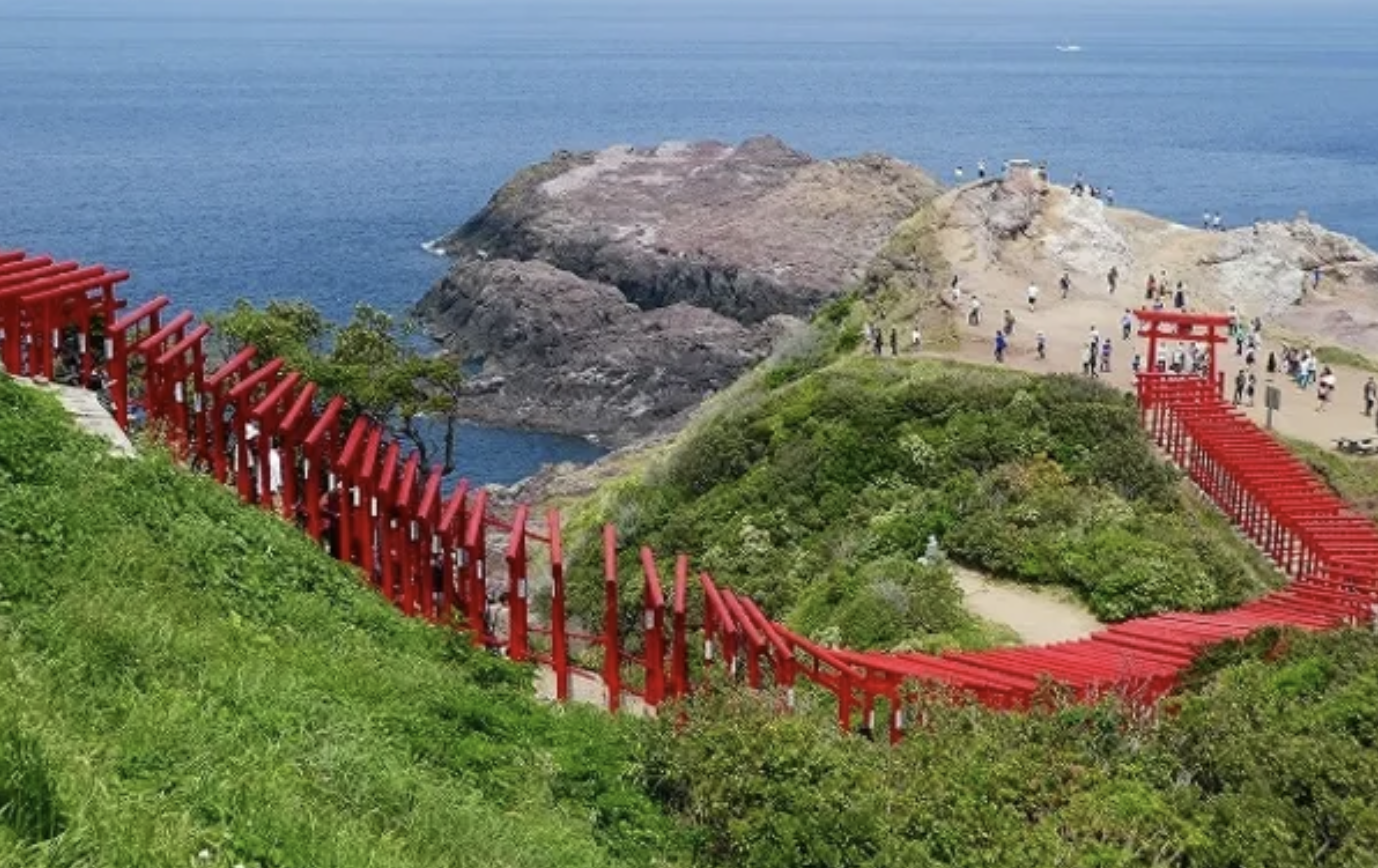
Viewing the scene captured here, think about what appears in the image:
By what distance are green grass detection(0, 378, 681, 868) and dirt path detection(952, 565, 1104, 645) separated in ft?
32.1

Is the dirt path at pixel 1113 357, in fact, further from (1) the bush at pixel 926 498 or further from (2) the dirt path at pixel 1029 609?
(2) the dirt path at pixel 1029 609

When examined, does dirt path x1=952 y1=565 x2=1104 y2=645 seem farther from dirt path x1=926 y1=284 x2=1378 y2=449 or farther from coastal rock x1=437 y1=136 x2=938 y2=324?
coastal rock x1=437 y1=136 x2=938 y2=324

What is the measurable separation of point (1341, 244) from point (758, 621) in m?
50.2

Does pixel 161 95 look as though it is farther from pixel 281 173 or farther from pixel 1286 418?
pixel 1286 418

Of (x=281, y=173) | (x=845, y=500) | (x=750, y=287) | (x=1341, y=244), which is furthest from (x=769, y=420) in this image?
(x=281, y=173)

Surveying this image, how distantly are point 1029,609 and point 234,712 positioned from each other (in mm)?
16967

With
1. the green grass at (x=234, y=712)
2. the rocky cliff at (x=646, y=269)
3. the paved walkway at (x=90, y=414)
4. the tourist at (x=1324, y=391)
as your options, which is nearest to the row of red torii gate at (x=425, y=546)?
the paved walkway at (x=90, y=414)

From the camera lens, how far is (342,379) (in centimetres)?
3194

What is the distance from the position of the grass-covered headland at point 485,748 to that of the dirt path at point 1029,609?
27.2 feet

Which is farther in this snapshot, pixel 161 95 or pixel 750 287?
pixel 161 95


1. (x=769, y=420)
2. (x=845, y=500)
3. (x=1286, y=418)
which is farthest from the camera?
(x=1286, y=418)

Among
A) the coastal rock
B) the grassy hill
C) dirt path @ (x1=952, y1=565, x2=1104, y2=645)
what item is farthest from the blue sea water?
dirt path @ (x1=952, y1=565, x2=1104, y2=645)

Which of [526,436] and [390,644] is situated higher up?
[390,644]

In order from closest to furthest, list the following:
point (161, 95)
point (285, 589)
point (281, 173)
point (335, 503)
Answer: point (285, 589)
point (335, 503)
point (281, 173)
point (161, 95)
